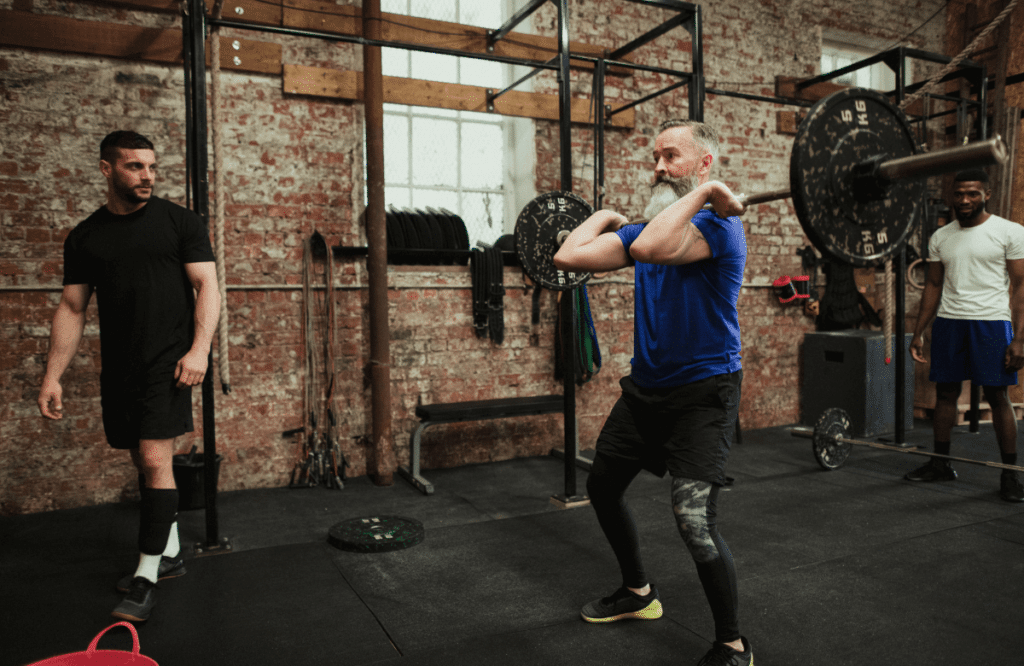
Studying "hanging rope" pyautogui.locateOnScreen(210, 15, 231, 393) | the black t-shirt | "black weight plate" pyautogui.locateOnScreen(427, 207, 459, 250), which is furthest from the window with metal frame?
the black t-shirt

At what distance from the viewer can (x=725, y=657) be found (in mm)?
1780

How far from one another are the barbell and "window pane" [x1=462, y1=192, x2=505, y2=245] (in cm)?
309

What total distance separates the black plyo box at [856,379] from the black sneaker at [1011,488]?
4.63ft

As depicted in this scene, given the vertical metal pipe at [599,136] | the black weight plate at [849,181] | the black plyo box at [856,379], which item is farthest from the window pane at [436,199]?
the black weight plate at [849,181]

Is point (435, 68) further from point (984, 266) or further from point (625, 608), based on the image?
point (625, 608)

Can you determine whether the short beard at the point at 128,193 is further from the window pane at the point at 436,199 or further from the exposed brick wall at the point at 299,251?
the window pane at the point at 436,199

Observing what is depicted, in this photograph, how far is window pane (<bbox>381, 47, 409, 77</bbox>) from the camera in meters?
4.20

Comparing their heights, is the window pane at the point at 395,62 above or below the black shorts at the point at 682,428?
above

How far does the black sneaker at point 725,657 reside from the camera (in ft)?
5.83

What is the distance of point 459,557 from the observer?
2.79m

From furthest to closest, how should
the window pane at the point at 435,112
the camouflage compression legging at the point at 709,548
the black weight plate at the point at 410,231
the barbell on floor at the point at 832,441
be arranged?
the window pane at the point at 435,112 < the black weight plate at the point at 410,231 < the barbell on floor at the point at 832,441 < the camouflage compression legging at the point at 709,548

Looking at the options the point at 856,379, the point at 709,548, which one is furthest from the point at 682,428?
the point at 856,379

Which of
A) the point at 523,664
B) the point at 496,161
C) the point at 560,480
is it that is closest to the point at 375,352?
the point at 560,480

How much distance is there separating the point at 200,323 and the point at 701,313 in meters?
1.72
